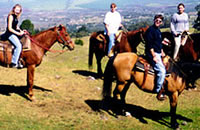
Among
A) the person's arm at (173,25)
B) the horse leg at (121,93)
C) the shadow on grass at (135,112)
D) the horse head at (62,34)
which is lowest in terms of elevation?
the shadow on grass at (135,112)

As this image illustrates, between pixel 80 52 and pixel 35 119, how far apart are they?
12594 mm

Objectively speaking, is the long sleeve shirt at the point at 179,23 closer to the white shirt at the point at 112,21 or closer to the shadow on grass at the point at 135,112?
the white shirt at the point at 112,21

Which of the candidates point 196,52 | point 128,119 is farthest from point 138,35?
point 128,119

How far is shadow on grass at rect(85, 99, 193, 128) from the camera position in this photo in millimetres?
8750

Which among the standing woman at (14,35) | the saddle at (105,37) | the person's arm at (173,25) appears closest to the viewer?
the standing woman at (14,35)

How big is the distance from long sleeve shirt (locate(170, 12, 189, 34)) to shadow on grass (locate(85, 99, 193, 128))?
361 centimetres

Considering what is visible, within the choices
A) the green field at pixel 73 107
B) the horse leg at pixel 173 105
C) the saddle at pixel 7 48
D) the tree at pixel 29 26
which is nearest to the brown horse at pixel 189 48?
the green field at pixel 73 107

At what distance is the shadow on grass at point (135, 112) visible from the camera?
875 centimetres

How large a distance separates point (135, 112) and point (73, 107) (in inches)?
88.6

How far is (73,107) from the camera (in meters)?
9.31

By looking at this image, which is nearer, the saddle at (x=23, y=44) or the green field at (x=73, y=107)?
the green field at (x=73, y=107)

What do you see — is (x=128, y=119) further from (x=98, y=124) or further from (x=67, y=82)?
(x=67, y=82)

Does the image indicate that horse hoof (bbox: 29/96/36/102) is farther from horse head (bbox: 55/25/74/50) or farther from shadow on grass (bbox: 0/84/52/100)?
horse head (bbox: 55/25/74/50)

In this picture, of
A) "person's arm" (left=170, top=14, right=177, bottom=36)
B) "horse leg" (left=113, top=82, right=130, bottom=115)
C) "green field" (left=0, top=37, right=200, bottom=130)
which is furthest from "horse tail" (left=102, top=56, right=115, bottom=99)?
"person's arm" (left=170, top=14, right=177, bottom=36)
